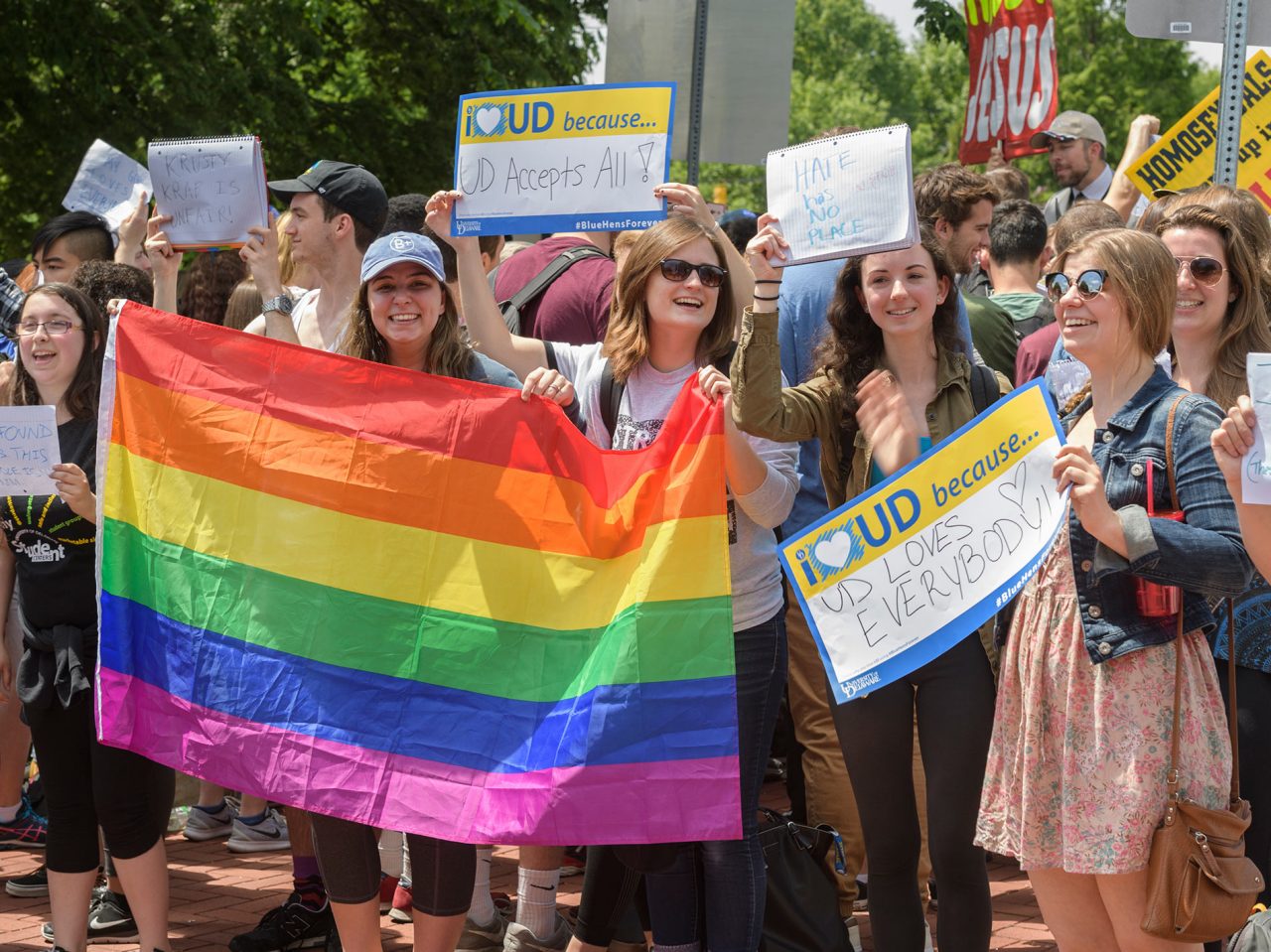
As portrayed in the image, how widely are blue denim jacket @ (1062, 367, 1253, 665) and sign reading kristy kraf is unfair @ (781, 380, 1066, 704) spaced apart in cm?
16

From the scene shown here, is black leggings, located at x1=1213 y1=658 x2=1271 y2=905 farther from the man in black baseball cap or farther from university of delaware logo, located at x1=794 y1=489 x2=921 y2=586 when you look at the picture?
the man in black baseball cap

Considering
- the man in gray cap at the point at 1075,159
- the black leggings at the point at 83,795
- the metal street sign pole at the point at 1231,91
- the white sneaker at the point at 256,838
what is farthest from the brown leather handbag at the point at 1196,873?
the man in gray cap at the point at 1075,159

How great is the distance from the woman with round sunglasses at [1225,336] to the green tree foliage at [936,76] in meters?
12.1

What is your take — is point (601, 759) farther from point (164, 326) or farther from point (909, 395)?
point (164, 326)

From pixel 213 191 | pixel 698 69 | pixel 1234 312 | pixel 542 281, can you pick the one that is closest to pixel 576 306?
pixel 542 281

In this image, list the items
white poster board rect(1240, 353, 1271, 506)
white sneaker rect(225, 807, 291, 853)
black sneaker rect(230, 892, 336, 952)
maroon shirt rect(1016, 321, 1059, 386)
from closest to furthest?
1. white poster board rect(1240, 353, 1271, 506)
2. black sneaker rect(230, 892, 336, 952)
3. maroon shirt rect(1016, 321, 1059, 386)
4. white sneaker rect(225, 807, 291, 853)

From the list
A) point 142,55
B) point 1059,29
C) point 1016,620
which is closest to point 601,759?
point 1016,620

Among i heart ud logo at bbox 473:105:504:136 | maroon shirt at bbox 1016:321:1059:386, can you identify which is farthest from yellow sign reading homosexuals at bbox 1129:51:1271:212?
i heart ud logo at bbox 473:105:504:136

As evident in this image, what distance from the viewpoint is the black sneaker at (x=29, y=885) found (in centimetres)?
627

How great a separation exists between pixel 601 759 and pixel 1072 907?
1.21 m

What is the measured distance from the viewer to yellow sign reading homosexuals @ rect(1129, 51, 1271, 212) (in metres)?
5.91

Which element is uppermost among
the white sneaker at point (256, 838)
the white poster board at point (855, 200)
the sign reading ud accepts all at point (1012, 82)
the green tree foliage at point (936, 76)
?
the green tree foliage at point (936, 76)

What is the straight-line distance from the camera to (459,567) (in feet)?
14.8

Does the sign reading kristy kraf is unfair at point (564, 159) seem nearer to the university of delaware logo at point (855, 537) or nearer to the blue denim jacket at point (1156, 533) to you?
the university of delaware logo at point (855, 537)
